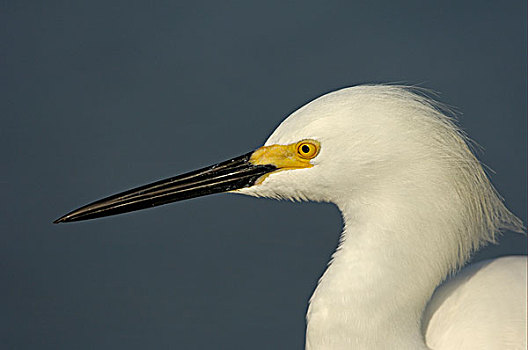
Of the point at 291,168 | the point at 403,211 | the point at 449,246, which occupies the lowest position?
the point at 449,246

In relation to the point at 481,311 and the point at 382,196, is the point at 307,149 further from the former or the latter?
the point at 481,311

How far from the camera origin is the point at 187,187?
5.65 ft

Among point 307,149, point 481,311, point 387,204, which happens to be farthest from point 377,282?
point 481,311

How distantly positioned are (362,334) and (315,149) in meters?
0.43

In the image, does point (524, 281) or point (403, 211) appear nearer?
point (403, 211)

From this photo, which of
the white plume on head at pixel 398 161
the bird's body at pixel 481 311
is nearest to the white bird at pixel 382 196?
the white plume on head at pixel 398 161

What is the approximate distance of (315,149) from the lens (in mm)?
1528

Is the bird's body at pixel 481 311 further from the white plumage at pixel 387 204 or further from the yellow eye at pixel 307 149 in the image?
the yellow eye at pixel 307 149

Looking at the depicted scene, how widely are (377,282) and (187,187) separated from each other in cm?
54

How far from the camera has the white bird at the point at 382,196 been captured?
147 cm

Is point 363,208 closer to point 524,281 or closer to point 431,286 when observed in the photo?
point 431,286

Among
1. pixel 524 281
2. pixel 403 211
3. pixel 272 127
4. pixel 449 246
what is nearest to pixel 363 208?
pixel 403 211

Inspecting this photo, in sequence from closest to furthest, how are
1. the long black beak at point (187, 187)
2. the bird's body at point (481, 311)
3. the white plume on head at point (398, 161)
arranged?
1. the white plume on head at point (398, 161)
2. the long black beak at point (187, 187)
3. the bird's body at point (481, 311)

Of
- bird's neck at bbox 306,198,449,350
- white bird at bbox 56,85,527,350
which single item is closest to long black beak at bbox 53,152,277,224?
white bird at bbox 56,85,527,350
